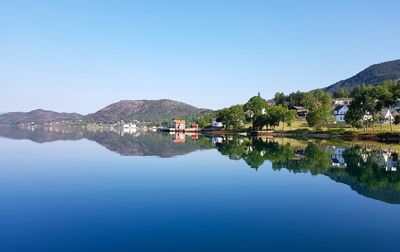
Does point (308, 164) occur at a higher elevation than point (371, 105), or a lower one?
lower

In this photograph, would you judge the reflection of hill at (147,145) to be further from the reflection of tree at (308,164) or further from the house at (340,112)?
the house at (340,112)

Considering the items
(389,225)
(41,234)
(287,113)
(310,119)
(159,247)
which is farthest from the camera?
(287,113)

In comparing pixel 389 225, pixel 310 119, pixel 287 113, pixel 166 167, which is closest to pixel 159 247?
pixel 389 225

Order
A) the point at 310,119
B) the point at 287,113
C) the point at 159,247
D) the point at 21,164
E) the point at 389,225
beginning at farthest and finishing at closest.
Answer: the point at 287,113
the point at 310,119
the point at 21,164
the point at 389,225
the point at 159,247

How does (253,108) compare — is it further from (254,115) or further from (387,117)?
(387,117)

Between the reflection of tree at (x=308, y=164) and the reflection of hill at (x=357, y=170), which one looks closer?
the reflection of hill at (x=357, y=170)

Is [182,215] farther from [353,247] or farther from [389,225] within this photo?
[389,225]

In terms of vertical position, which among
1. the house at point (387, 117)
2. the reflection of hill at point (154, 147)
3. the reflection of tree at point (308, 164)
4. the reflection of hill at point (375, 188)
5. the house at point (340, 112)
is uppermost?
the house at point (340, 112)

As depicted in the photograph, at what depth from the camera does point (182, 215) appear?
20297 millimetres

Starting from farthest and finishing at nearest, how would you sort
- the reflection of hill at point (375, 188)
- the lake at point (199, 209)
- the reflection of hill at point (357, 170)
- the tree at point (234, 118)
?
1. the tree at point (234, 118)
2. the reflection of hill at point (357, 170)
3. the reflection of hill at point (375, 188)
4. the lake at point (199, 209)

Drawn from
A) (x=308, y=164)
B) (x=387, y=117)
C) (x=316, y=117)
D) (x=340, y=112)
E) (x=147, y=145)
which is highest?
(x=340, y=112)

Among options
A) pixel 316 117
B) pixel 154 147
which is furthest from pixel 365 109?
pixel 154 147

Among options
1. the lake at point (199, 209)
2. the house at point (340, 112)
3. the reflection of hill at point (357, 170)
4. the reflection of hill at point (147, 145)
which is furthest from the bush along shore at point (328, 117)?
the lake at point (199, 209)

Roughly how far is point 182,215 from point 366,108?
292 ft
